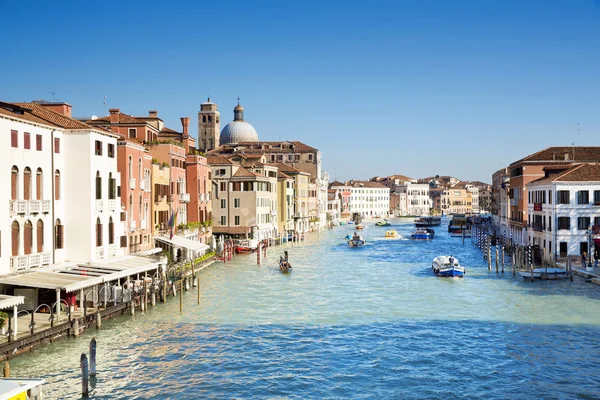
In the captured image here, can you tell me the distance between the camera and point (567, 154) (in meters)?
46.9

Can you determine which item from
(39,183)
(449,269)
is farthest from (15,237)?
(449,269)

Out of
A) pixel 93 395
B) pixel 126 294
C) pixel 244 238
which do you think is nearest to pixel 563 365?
pixel 93 395

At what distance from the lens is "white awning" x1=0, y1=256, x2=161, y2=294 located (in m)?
18.6

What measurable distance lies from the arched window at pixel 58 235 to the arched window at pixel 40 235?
84 cm

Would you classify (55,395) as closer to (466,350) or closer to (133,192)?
(466,350)

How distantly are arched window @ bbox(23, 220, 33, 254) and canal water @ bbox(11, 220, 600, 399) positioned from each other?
3.33 m

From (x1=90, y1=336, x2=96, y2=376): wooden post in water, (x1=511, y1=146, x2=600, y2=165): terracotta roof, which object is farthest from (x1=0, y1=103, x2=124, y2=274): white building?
(x1=511, y1=146, x2=600, y2=165): terracotta roof

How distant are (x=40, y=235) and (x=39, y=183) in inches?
64.5

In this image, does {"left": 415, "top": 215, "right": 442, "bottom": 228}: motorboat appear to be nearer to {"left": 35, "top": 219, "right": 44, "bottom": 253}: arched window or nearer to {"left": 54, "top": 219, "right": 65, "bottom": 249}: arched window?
{"left": 54, "top": 219, "right": 65, "bottom": 249}: arched window

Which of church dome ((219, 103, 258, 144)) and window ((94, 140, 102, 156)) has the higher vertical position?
church dome ((219, 103, 258, 144))

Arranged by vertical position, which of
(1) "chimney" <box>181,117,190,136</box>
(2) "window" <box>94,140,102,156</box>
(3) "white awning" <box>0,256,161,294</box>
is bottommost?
(3) "white awning" <box>0,256,161,294</box>

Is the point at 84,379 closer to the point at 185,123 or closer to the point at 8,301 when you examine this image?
the point at 8,301

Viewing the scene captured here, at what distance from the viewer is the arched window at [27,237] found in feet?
65.8

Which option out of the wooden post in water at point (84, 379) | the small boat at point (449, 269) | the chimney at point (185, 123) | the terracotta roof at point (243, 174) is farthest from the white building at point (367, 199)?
the wooden post in water at point (84, 379)
